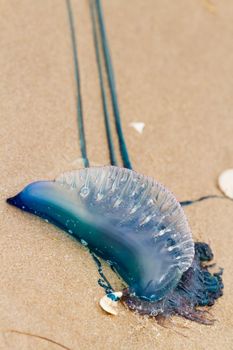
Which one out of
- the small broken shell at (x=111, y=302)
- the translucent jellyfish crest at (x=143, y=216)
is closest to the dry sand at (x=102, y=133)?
the small broken shell at (x=111, y=302)

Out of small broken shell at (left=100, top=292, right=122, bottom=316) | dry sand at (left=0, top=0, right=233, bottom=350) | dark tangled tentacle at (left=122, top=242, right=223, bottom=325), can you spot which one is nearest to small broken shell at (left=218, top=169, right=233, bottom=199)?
dry sand at (left=0, top=0, right=233, bottom=350)

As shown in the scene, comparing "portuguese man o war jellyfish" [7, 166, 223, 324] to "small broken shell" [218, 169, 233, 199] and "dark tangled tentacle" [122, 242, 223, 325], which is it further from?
"small broken shell" [218, 169, 233, 199]

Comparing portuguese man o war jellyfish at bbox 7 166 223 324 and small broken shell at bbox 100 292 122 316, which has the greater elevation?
portuguese man o war jellyfish at bbox 7 166 223 324

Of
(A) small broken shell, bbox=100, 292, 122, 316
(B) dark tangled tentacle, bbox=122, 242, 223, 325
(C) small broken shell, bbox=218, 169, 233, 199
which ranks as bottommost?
(B) dark tangled tentacle, bbox=122, 242, 223, 325

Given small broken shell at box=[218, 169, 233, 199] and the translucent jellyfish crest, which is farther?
small broken shell at box=[218, 169, 233, 199]

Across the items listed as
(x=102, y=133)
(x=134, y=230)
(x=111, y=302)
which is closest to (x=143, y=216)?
(x=134, y=230)

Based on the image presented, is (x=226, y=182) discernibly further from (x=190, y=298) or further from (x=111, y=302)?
(x=111, y=302)

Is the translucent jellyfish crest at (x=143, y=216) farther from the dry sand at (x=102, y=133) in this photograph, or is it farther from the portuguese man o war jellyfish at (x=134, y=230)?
the dry sand at (x=102, y=133)
